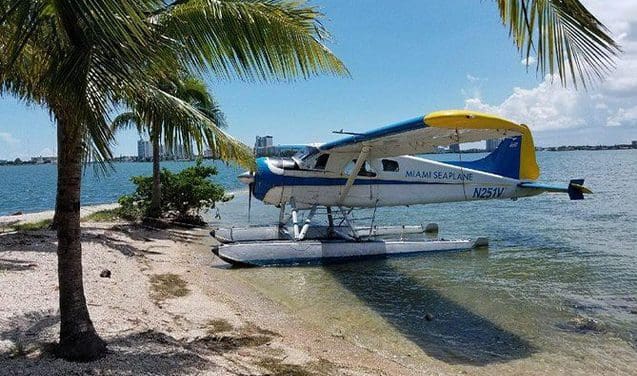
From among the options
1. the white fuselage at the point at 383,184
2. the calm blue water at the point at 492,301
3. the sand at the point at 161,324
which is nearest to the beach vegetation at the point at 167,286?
the sand at the point at 161,324

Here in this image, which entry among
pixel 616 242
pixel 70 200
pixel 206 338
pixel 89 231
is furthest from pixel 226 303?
pixel 616 242

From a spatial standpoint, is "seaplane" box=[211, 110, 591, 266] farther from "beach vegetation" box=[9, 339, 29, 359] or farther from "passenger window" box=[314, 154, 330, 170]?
"beach vegetation" box=[9, 339, 29, 359]

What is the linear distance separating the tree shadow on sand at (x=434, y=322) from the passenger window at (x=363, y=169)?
3.46 meters

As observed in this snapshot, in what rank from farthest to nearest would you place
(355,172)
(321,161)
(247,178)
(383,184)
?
(383,184), (321,161), (355,172), (247,178)

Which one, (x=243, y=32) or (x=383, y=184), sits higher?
(x=243, y=32)

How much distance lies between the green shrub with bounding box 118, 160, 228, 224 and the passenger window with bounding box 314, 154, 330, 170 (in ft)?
19.0

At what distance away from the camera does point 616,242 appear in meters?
14.9

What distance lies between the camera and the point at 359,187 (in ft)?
45.7

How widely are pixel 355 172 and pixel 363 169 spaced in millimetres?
664

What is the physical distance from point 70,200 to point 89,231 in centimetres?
1003

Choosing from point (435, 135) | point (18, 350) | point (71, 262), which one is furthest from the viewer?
point (435, 135)

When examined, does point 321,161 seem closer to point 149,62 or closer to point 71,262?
point 71,262

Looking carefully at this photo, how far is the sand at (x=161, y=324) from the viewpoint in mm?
4695

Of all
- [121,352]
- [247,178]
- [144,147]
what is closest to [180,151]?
[121,352]
